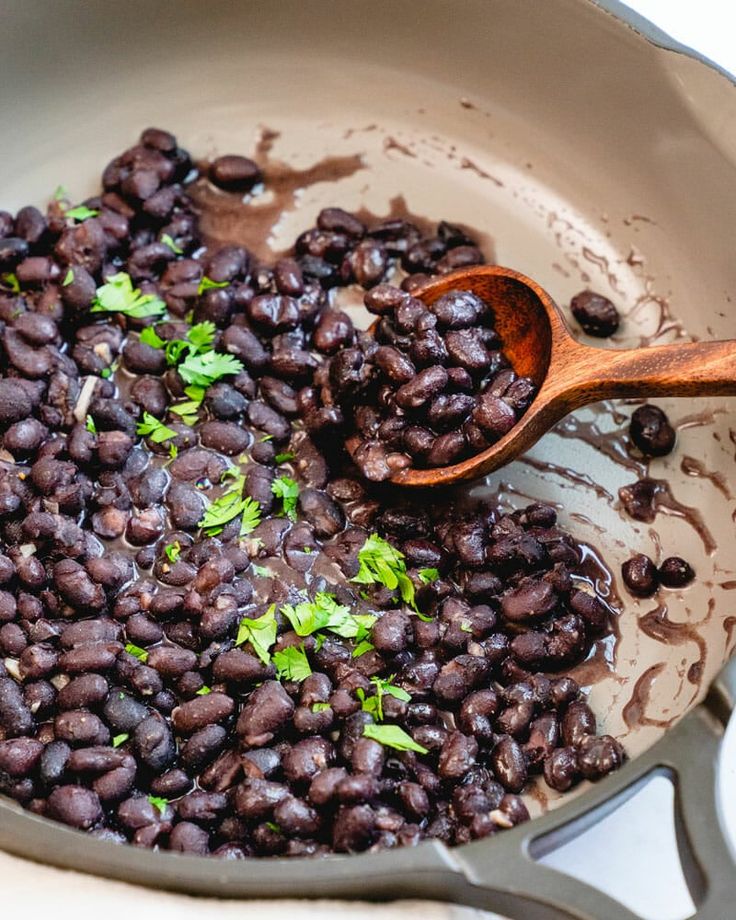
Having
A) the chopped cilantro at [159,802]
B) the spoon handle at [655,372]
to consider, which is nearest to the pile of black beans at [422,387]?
the spoon handle at [655,372]

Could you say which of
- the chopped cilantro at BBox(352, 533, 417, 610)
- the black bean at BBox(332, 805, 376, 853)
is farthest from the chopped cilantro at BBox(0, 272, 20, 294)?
the black bean at BBox(332, 805, 376, 853)

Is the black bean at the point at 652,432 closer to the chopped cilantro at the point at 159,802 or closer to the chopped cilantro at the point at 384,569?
the chopped cilantro at the point at 384,569

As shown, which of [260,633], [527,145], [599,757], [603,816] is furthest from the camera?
[527,145]

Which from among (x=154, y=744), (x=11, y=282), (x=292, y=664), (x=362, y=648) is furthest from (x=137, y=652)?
(x=11, y=282)

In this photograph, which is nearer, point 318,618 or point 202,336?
point 318,618

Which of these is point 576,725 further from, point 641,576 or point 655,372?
point 655,372

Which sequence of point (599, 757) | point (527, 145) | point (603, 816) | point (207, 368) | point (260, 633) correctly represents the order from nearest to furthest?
1. point (603, 816)
2. point (599, 757)
3. point (260, 633)
4. point (207, 368)
5. point (527, 145)

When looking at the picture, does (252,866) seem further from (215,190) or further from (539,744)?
(215,190)
